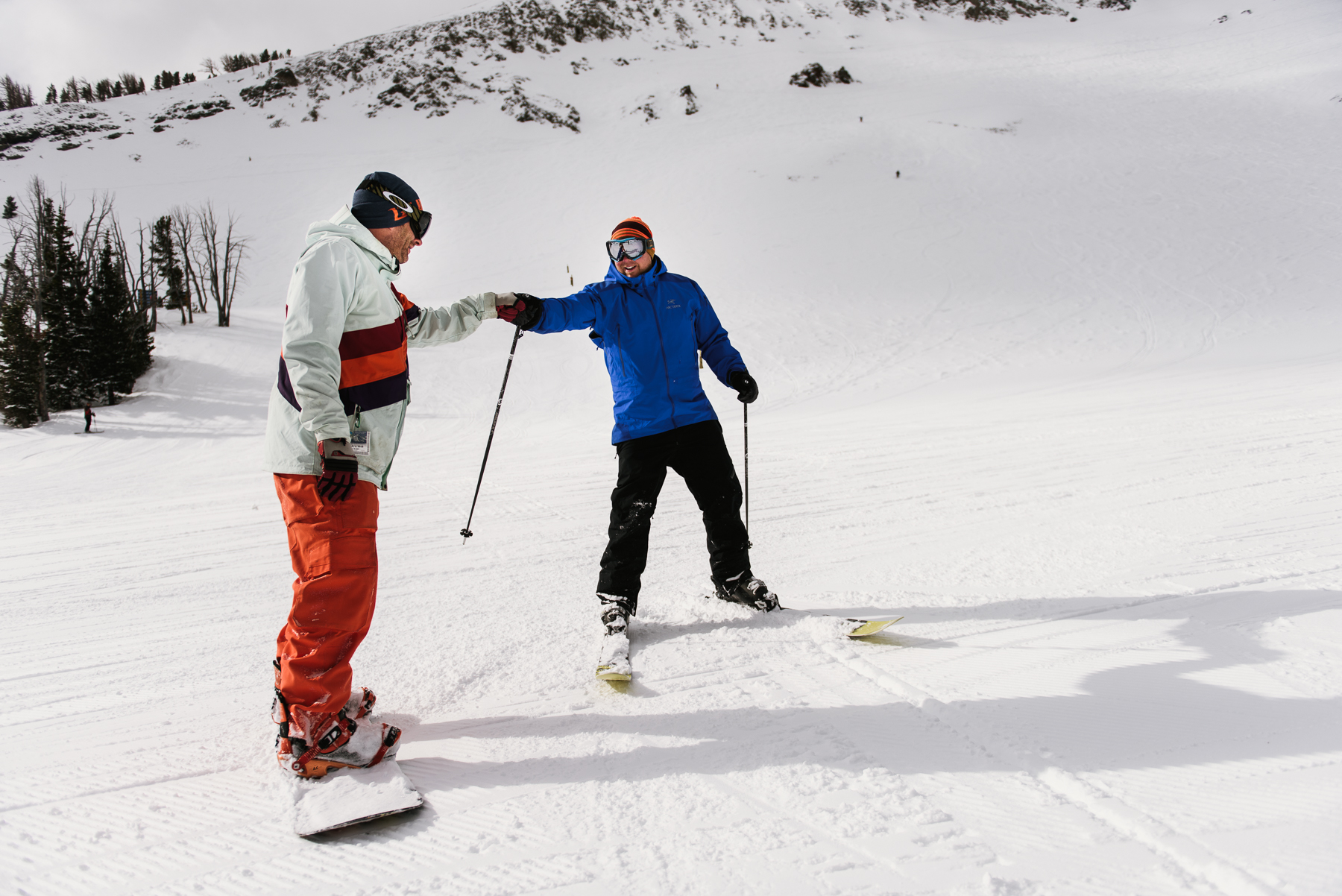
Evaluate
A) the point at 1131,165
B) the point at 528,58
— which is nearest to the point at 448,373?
the point at 1131,165

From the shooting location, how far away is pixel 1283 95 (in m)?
35.1

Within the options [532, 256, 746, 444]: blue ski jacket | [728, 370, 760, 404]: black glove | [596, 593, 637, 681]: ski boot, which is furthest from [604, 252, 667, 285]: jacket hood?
[596, 593, 637, 681]: ski boot

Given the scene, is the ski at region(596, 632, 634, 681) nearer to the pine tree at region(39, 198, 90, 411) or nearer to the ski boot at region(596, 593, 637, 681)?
the ski boot at region(596, 593, 637, 681)

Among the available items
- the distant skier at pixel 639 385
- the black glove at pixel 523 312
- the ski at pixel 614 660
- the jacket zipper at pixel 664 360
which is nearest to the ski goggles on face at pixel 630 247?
the distant skier at pixel 639 385

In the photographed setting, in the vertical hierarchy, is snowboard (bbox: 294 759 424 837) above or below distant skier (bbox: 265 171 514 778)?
below

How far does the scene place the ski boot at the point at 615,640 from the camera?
2924 mm

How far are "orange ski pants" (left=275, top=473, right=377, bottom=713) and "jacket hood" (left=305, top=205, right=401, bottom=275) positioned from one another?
782mm

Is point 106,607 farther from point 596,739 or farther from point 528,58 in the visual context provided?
point 528,58

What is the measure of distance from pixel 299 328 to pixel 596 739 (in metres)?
1.66

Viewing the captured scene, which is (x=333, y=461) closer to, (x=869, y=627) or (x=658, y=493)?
(x=658, y=493)

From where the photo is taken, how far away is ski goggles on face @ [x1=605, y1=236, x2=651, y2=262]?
3.32 m

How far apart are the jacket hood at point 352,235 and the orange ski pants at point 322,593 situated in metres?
0.78

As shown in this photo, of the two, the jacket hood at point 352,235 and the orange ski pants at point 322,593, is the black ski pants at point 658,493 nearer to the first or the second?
the orange ski pants at point 322,593

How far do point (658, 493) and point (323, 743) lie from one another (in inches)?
64.5
